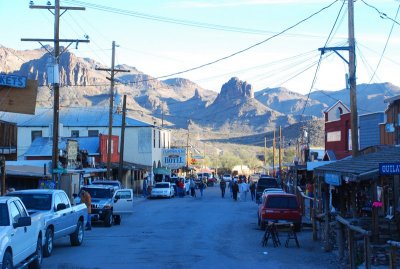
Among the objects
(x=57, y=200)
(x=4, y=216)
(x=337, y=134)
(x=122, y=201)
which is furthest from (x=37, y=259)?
(x=337, y=134)

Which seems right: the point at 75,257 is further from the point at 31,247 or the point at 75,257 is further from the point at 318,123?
the point at 318,123

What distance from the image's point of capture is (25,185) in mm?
35562

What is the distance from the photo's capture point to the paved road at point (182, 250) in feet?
52.5

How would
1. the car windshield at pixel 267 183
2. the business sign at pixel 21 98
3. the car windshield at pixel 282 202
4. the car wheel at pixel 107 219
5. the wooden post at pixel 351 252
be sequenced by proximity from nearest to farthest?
the wooden post at pixel 351 252
the business sign at pixel 21 98
the car windshield at pixel 282 202
the car wheel at pixel 107 219
the car windshield at pixel 267 183

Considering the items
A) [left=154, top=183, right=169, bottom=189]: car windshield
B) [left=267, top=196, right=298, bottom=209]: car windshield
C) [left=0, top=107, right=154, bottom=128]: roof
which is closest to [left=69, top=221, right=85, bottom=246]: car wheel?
[left=267, top=196, right=298, bottom=209]: car windshield

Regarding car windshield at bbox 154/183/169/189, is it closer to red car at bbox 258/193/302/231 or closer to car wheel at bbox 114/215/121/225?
car wheel at bbox 114/215/121/225

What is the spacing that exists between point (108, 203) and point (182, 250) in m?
10.4

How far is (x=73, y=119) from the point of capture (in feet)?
233

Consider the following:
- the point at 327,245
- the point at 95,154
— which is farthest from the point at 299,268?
the point at 95,154

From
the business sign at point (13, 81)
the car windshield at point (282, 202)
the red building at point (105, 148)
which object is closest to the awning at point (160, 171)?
the red building at point (105, 148)

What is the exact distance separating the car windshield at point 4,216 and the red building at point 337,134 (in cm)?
3284

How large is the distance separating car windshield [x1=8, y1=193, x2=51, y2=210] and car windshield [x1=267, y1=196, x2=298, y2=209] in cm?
1058

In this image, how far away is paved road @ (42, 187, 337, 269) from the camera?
15992mm

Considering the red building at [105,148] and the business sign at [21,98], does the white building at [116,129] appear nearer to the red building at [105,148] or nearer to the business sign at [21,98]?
the red building at [105,148]
